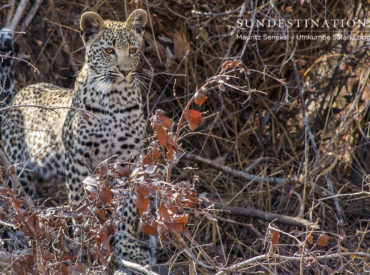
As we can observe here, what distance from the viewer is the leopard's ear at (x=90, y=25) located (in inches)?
213

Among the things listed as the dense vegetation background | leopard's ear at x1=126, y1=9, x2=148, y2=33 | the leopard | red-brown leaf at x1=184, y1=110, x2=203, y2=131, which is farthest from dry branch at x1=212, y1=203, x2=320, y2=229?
red-brown leaf at x1=184, y1=110, x2=203, y2=131

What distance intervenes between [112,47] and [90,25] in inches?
14.2

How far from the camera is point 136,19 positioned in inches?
216

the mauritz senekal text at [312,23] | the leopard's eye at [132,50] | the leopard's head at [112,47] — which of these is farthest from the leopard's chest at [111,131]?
the mauritz senekal text at [312,23]

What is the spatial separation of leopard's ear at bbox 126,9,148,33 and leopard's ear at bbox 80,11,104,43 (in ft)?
0.77

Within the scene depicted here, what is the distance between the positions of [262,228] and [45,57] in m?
3.11

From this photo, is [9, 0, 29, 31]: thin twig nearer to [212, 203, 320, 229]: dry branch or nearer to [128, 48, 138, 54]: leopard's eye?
[128, 48, 138, 54]: leopard's eye

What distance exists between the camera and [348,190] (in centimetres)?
619

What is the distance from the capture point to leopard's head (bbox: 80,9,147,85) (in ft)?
17.1

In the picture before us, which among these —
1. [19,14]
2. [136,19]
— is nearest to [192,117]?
[136,19]

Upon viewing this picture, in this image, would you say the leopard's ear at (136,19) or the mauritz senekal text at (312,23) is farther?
the mauritz senekal text at (312,23)

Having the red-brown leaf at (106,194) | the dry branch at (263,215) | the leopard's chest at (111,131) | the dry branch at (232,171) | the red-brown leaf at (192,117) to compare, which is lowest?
the dry branch at (263,215)

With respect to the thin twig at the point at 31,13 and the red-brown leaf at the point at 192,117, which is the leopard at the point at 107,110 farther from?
the red-brown leaf at the point at 192,117

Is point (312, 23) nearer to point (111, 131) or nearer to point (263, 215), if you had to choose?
point (263, 215)
